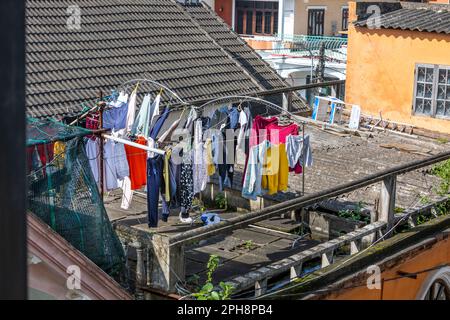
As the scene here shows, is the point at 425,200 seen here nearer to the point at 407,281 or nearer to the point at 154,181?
the point at 407,281

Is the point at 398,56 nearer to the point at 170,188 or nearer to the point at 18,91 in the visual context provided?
the point at 170,188

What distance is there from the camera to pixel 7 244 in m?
2.59

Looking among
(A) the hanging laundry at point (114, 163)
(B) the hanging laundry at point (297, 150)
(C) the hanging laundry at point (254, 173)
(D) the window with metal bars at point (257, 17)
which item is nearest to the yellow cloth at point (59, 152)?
(A) the hanging laundry at point (114, 163)

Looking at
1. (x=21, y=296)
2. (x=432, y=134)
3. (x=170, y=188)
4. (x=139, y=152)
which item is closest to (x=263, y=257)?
(x=170, y=188)

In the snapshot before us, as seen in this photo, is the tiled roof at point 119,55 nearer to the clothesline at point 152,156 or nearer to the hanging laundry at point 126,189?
the clothesline at point 152,156

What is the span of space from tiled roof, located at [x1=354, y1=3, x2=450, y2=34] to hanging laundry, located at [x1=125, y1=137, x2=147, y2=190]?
28.2ft

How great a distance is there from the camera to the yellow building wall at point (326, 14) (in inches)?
1596

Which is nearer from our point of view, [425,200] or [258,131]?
[425,200]

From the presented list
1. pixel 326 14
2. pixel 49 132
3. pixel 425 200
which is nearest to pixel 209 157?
pixel 49 132

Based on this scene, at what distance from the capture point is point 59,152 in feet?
26.5

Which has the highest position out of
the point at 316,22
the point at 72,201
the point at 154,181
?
the point at 316,22

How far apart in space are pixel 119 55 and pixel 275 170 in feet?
26.7

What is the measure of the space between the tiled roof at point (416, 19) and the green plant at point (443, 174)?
4158 mm
